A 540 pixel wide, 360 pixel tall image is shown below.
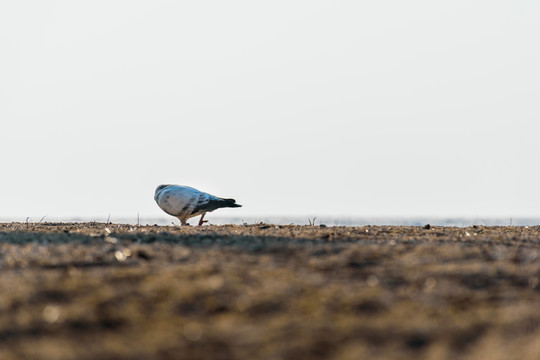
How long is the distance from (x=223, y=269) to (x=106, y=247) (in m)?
2.17

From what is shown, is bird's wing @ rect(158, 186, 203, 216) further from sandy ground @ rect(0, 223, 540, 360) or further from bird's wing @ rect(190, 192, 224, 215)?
sandy ground @ rect(0, 223, 540, 360)

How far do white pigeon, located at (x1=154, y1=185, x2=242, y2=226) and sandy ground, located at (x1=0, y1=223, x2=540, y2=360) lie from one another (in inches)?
377

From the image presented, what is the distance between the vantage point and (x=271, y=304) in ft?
15.4

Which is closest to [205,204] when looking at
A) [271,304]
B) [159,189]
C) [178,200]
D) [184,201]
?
[184,201]

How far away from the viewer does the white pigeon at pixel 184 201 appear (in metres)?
16.8

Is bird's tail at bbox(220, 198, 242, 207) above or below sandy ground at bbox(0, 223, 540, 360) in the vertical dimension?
above

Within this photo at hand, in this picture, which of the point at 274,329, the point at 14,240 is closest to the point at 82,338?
the point at 274,329

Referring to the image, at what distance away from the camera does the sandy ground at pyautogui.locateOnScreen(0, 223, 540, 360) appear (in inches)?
153

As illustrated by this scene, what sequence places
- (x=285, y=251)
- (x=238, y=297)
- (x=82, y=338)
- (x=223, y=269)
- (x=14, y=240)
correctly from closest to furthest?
1. (x=82, y=338)
2. (x=238, y=297)
3. (x=223, y=269)
4. (x=285, y=251)
5. (x=14, y=240)

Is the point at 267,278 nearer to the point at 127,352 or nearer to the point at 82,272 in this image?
the point at 82,272

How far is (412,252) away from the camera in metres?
7.00

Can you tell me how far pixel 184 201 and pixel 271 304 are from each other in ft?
40.0

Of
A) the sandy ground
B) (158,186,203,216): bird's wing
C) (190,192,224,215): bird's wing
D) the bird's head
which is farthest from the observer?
the bird's head

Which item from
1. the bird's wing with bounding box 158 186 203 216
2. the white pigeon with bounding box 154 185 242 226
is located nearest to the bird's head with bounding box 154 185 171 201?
the white pigeon with bounding box 154 185 242 226
